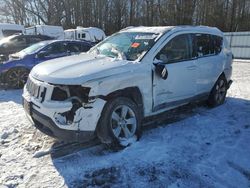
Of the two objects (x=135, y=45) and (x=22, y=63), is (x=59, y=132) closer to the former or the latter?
(x=135, y=45)

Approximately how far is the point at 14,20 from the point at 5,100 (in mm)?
39824

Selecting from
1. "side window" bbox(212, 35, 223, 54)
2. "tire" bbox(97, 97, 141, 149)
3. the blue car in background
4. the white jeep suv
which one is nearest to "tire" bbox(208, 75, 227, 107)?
the white jeep suv

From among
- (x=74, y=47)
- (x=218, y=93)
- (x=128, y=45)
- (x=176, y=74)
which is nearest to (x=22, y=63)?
(x=74, y=47)

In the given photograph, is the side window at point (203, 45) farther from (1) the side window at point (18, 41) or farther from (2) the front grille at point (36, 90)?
(1) the side window at point (18, 41)

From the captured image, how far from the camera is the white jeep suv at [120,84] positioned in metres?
3.90

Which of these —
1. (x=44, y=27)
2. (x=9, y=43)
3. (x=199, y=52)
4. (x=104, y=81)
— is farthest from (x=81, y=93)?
(x=44, y=27)

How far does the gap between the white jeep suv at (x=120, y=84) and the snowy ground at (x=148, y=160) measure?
1.26 ft

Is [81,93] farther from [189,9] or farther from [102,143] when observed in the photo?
[189,9]

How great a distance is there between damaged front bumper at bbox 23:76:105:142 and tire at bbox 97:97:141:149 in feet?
0.54

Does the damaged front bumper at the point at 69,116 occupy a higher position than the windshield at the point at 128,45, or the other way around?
the windshield at the point at 128,45

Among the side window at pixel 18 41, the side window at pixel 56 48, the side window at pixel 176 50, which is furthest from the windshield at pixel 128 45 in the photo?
the side window at pixel 18 41

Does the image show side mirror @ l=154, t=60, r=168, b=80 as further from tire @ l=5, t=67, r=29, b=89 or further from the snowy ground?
tire @ l=5, t=67, r=29, b=89

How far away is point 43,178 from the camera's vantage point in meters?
3.64

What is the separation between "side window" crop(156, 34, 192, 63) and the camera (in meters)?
5.02
